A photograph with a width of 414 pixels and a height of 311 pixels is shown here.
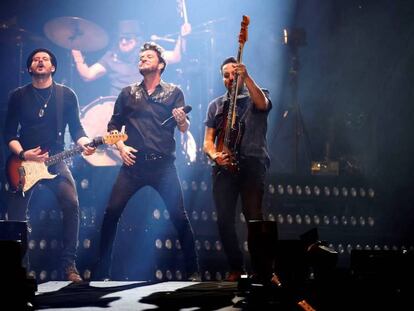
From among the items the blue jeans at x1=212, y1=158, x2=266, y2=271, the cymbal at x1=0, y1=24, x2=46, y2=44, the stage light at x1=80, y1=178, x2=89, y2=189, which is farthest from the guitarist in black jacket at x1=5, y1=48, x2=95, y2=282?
the cymbal at x1=0, y1=24, x2=46, y2=44

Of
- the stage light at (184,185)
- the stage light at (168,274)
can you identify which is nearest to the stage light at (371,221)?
the stage light at (184,185)

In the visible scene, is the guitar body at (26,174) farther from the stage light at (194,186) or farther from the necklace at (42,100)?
the stage light at (194,186)

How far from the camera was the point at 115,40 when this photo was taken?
12.3m

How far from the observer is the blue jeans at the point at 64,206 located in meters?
7.28

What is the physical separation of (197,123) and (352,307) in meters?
7.02

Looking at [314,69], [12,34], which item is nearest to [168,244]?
[12,34]

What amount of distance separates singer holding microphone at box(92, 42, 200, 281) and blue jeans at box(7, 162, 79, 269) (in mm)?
413

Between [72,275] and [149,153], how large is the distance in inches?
62.4

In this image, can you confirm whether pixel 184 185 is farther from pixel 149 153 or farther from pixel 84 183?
pixel 149 153

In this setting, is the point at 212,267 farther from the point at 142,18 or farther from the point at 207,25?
the point at 142,18

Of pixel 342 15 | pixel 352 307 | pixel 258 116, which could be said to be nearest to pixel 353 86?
pixel 342 15

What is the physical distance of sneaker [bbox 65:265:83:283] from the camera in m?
6.93

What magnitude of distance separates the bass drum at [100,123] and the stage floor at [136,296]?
4296mm

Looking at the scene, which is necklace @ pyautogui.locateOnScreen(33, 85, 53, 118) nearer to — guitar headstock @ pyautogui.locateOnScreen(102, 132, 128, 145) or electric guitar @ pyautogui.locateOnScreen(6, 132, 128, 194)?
electric guitar @ pyautogui.locateOnScreen(6, 132, 128, 194)
